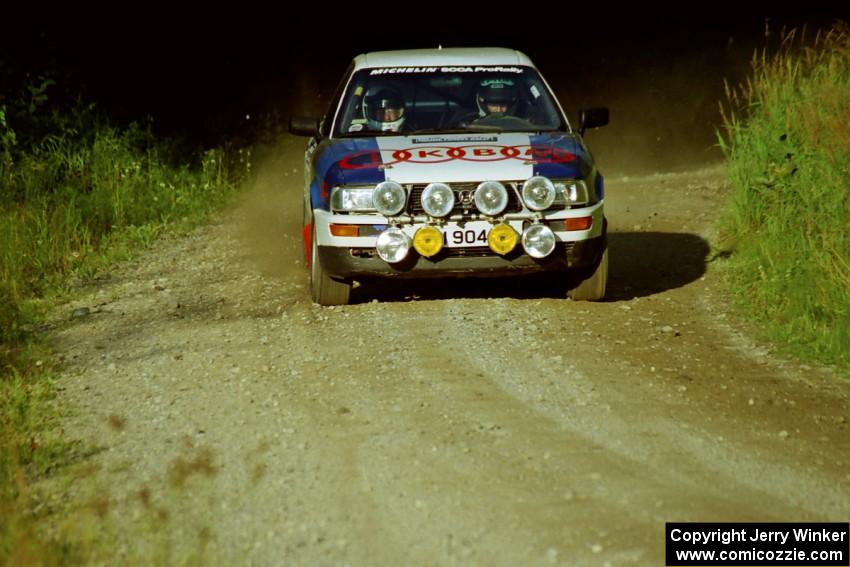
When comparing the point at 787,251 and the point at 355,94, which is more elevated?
the point at 355,94

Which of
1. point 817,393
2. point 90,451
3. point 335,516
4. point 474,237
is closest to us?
point 335,516

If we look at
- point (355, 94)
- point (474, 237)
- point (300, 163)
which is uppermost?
point (355, 94)

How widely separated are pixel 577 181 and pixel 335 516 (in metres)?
4.06

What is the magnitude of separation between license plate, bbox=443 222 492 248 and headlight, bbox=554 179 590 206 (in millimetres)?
483

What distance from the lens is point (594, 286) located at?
945 centimetres

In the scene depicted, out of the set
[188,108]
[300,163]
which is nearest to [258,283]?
[300,163]

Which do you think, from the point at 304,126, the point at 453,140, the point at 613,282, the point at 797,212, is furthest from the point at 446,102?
the point at 797,212

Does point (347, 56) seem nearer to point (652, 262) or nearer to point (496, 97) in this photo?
point (652, 262)

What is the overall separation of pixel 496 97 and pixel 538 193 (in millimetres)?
1448

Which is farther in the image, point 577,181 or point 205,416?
point 577,181

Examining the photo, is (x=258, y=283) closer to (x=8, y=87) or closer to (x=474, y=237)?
(x=474, y=237)

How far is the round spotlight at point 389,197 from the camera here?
870cm

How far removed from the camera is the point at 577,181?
8.96m

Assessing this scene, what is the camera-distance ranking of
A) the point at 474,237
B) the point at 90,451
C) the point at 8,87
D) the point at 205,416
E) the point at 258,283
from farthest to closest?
the point at 8,87 → the point at 258,283 → the point at 474,237 → the point at 205,416 → the point at 90,451
